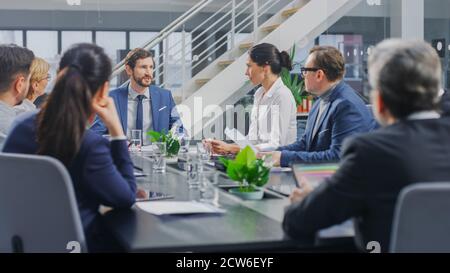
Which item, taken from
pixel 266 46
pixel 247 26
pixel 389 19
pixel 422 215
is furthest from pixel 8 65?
pixel 389 19

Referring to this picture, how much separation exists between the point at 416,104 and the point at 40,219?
1075mm

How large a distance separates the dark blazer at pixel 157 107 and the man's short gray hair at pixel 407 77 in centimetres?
319

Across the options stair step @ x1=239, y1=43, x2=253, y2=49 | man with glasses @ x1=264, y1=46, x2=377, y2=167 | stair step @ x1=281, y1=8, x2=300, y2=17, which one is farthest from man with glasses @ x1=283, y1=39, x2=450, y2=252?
stair step @ x1=281, y1=8, x2=300, y2=17

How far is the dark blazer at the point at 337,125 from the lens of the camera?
334 cm

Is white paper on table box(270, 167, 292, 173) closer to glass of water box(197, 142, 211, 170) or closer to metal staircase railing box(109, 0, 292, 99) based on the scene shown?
glass of water box(197, 142, 211, 170)

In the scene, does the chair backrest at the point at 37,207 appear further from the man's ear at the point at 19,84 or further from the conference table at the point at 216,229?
the man's ear at the point at 19,84

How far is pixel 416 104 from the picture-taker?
65.5 inches

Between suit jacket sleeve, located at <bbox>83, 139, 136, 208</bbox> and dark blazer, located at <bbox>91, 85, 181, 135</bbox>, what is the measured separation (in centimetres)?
266

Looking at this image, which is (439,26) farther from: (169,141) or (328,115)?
(169,141)

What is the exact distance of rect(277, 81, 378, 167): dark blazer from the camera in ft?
11.0

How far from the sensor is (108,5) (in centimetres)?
678

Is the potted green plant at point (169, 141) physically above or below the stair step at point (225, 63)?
below

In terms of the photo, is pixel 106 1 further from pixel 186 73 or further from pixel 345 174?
pixel 345 174

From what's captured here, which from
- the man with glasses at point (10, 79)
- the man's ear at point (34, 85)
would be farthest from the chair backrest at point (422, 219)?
the man's ear at point (34, 85)
